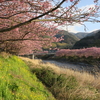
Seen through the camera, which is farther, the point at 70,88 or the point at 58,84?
the point at 58,84

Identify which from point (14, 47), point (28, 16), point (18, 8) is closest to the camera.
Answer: point (18, 8)

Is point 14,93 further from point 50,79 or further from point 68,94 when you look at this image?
point 50,79

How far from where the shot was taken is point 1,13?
17.7 ft

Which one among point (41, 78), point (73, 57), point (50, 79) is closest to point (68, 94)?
point (50, 79)

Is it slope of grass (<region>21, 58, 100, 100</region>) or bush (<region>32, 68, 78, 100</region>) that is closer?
slope of grass (<region>21, 58, 100, 100</region>)

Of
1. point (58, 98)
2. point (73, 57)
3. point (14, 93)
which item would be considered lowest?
point (73, 57)

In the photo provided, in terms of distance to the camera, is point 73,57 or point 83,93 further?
point 73,57

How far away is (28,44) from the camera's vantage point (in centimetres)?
915

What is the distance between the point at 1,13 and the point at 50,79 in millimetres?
5522

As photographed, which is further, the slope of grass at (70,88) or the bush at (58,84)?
the bush at (58,84)

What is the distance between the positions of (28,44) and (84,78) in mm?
5080

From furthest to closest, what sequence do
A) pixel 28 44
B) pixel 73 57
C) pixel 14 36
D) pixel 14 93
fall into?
pixel 73 57, pixel 28 44, pixel 14 36, pixel 14 93

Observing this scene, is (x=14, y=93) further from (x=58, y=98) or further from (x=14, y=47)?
(x=14, y=47)

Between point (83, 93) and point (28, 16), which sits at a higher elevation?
point (28, 16)
